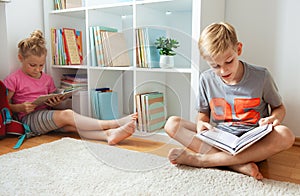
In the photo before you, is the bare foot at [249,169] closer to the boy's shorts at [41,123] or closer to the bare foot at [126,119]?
the bare foot at [126,119]

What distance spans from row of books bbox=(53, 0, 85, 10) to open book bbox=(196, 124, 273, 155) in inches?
41.9

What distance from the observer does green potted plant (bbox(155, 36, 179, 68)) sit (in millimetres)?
1150

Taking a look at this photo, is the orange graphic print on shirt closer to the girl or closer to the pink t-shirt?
the girl

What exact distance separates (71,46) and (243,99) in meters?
1.10

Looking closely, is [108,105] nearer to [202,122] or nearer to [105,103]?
[105,103]

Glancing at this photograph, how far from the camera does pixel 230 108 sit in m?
1.04

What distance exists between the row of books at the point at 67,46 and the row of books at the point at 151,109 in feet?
2.57

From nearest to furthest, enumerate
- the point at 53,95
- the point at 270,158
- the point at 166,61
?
the point at 270,158 < the point at 166,61 < the point at 53,95

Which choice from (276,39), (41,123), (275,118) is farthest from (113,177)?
(276,39)

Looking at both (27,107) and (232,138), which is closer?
(232,138)

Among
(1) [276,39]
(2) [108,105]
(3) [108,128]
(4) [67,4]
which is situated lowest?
(3) [108,128]

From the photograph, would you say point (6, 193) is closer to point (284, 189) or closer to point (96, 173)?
point (96, 173)

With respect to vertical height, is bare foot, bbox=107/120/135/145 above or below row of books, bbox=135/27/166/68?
below

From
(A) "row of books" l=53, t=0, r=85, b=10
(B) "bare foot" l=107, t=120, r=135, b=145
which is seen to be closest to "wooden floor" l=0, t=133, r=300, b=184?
(B) "bare foot" l=107, t=120, r=135, b=145
